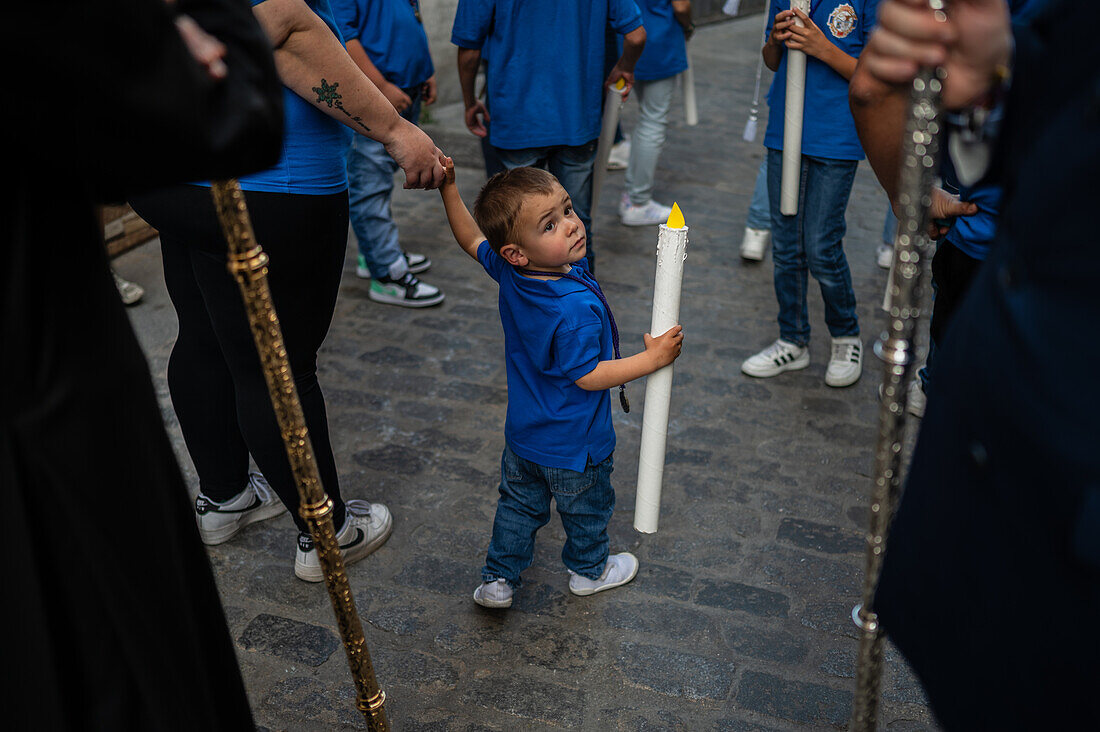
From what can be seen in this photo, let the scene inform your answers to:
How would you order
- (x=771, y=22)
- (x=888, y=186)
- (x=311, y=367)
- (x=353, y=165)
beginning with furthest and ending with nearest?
(x=353, y=165) < (x=771, y=22) < (x=311, y=367) < (x=888, y=186)

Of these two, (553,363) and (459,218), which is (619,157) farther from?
(553,363)

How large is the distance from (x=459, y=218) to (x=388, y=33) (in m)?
2.27

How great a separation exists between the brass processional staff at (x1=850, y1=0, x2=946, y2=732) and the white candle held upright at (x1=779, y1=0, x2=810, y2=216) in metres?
2.44

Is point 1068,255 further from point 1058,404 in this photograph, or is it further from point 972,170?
point 972,170

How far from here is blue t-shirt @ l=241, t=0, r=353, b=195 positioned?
7.47 ft

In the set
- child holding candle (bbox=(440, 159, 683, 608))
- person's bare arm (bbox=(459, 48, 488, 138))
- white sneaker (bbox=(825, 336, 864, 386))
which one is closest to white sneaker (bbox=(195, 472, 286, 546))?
child holding candle (bbox=(440, 159, 683, 608))

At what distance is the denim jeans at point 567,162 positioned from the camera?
14.3 feet

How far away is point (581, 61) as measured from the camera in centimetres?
422

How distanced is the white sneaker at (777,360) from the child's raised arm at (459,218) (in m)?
1.97

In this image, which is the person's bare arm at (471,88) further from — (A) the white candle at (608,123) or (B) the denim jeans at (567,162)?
(A) the white candle at (608,123)

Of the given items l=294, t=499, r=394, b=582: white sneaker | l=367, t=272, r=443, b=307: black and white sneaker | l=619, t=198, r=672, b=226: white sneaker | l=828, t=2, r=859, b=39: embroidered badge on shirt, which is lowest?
l=619, t=198, r=672, b=226: white sneaker

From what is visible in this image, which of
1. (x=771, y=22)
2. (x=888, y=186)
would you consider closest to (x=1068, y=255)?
(x=888, y=186)

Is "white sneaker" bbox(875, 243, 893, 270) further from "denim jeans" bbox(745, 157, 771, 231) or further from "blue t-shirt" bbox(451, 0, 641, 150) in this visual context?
"blue t-shirt" bbox(451, 0, 641, 150)

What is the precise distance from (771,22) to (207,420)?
2.71m
